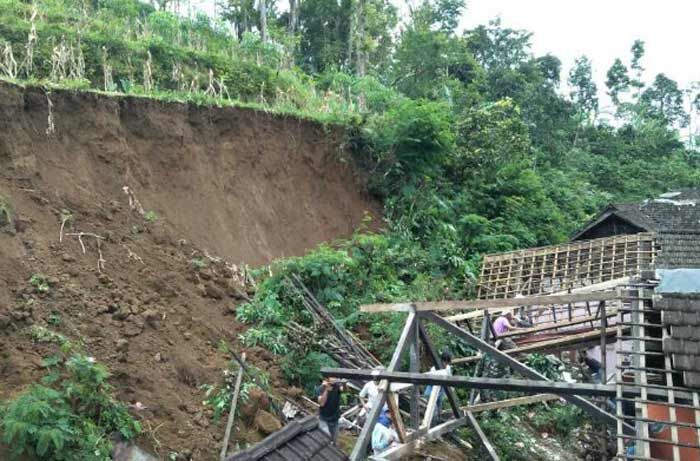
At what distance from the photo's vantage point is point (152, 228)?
35.0 ft

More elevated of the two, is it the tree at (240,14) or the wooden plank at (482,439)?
the tree at (240,14)

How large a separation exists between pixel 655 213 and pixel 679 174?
16.6 m

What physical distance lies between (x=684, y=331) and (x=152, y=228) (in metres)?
8.29

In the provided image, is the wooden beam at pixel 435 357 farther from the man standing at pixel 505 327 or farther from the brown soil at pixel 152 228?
the brown soil at pixel 152 228

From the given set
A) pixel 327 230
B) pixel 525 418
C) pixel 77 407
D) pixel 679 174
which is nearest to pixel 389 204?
pixel 327 230

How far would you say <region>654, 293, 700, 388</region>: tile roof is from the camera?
5.12 metres

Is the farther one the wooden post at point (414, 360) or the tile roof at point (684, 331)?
the wooden post at point (414, 360)

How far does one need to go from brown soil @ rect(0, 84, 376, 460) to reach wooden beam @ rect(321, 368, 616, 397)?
225 centimetres

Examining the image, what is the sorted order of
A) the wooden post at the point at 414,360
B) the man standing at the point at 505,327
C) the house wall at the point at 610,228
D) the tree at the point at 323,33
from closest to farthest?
the wooden post at the point at 414,360 → the man standing at the point at 505,327 → the house wall at the point at 610,228 → the tree at the point at 323,33

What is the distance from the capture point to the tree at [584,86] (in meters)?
44.1

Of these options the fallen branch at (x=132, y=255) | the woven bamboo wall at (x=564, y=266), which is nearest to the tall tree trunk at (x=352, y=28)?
the woven bamboo wall at (x=564, y=266)

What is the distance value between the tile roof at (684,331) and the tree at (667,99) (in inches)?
1841

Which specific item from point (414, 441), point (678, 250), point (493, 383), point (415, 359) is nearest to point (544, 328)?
point (415, 359)

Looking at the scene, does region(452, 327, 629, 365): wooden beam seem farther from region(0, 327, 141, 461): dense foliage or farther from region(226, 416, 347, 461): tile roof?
region(0, 327, 141, 461): dense foliage
